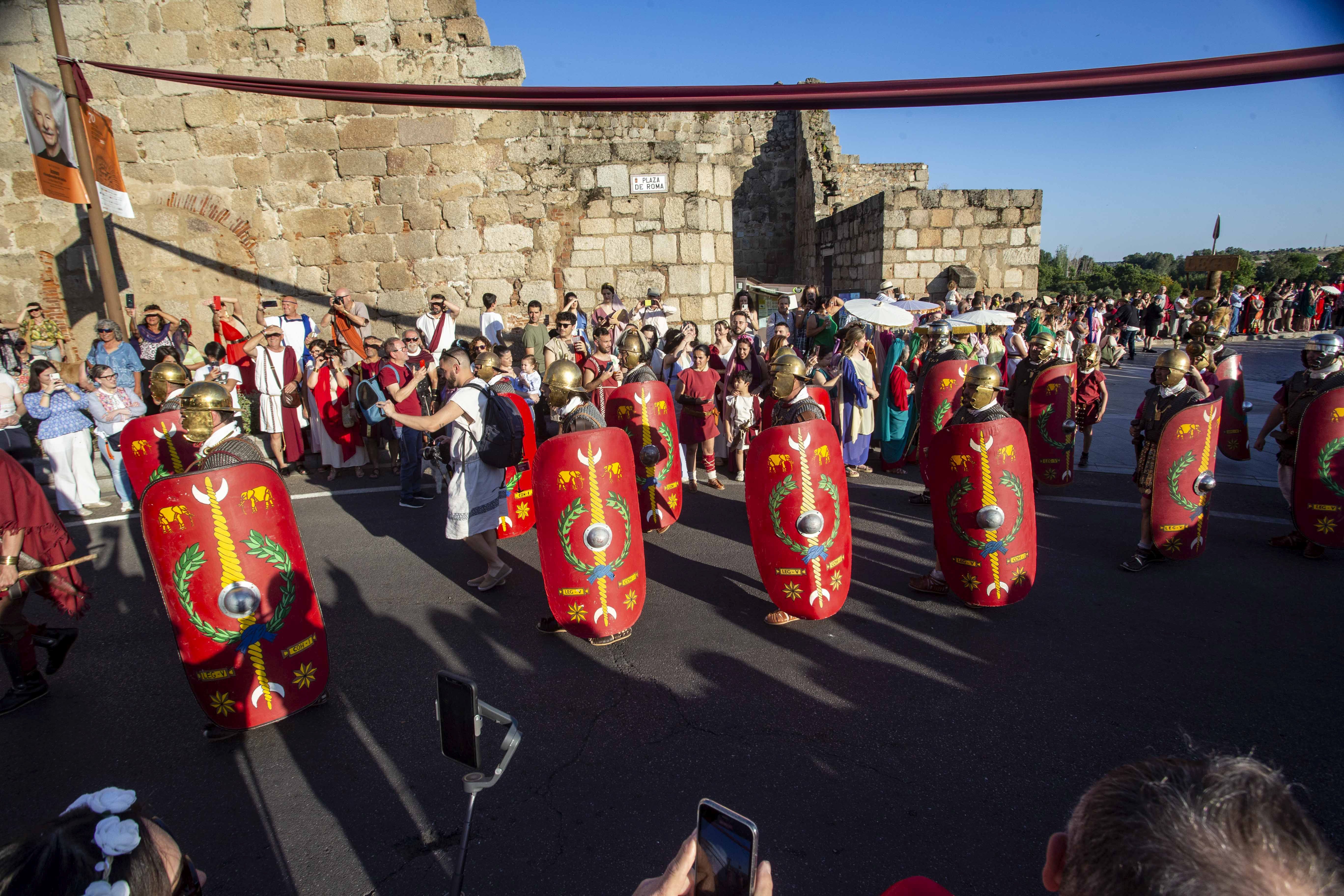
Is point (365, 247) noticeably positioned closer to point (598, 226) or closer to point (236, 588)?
point (598, 226)

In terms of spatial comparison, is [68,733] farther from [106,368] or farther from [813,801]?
[106,368]

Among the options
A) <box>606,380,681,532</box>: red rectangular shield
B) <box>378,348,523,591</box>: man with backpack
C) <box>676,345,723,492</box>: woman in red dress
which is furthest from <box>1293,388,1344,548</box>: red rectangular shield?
<box>378,348,523,591</box>: man with backpack

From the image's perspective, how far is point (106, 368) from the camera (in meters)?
6.29

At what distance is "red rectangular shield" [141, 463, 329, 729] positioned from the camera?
2695mm

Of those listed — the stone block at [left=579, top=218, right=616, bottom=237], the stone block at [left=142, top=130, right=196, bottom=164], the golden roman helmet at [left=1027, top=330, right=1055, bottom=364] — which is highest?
the stone block at [left=142, top=130, right=196, bottom=164]

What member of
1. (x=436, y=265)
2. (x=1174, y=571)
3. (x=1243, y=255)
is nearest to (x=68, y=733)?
(x=1174, y=571)

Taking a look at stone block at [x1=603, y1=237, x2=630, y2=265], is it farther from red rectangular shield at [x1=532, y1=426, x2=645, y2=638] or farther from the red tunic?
red rectangular shield at [x1=532, y1=426, x2=645, y2=638]

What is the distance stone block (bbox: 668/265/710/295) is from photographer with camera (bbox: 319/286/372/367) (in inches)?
165

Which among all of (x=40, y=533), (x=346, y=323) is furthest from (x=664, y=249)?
(x=40, y=533)

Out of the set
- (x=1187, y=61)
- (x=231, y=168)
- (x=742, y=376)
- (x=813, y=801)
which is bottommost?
(x=813, y=801)

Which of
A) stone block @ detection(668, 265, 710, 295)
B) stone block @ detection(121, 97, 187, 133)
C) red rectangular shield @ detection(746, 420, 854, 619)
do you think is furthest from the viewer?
stone block @ detection(668, 265, 710, 295)

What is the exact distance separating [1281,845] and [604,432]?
117 inches

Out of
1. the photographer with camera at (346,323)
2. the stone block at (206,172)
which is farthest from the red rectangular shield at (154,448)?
the stone block at (206,172)

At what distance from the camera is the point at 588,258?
965 cm
